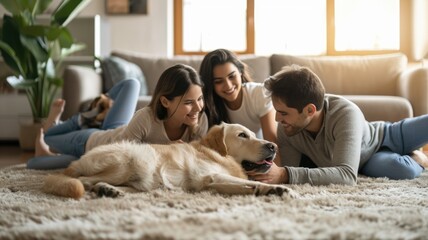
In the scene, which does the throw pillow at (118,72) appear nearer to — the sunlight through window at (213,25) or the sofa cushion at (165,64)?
the sofa cushion at (165,64)

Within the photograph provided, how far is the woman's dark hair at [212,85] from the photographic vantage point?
2664mm

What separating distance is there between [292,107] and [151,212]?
3.14ft

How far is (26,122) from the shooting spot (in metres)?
4.79

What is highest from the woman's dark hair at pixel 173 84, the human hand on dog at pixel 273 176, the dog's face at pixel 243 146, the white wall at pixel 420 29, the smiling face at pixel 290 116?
the white wall at pixel 420 29

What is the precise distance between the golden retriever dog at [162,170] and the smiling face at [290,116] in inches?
8.2

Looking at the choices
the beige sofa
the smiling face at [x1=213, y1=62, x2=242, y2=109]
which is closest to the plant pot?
the beige sofa

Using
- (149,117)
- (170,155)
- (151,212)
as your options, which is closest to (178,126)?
(149,117)

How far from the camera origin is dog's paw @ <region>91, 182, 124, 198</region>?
5.99 feet

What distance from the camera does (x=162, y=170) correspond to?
1991 mm

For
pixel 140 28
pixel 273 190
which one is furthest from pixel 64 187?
pixel 140 28

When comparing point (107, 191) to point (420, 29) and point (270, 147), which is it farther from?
point (420, 29)

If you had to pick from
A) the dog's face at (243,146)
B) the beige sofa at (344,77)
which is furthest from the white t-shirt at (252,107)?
the beige sofa at (344,77)

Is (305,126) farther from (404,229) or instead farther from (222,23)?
(222,23)

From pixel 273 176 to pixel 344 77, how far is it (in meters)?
2.66
